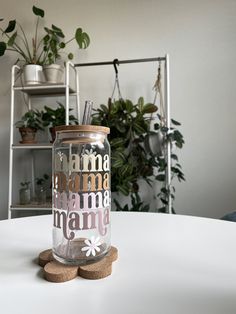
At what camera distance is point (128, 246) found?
524 mm

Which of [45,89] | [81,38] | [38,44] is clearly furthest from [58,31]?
[45,89]

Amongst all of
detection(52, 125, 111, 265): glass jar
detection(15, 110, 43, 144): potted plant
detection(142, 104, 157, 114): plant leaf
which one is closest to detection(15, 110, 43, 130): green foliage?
detection(15, 110, 43, 144): potted plant

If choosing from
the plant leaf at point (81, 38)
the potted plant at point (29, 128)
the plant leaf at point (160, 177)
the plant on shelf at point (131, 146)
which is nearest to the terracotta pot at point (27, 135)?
the potted plant at point (29, 128)

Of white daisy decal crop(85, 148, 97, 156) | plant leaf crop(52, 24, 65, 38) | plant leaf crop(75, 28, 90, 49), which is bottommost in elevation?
white daisy decal crop(85, 148, 97, 156)

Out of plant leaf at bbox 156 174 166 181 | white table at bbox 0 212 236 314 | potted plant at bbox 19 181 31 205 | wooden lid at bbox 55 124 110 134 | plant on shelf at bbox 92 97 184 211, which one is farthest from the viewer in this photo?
potted plant at bbox 19 181 31 205

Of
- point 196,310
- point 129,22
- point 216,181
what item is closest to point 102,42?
point 129,22

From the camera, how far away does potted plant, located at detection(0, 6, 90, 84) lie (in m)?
1.91

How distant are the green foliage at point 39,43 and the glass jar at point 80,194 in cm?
166

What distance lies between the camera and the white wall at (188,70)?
6.40 ft

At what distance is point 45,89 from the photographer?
1.94 meters

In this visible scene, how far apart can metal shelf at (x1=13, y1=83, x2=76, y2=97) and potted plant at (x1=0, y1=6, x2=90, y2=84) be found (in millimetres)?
50

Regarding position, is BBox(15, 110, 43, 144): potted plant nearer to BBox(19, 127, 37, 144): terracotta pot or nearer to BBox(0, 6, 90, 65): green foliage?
BBox(19, 127, 37, 144): terracotta pot

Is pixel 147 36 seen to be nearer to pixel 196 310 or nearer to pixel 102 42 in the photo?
pixel 102 42

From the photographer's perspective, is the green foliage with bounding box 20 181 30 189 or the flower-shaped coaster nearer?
the flower-shaped coaster
